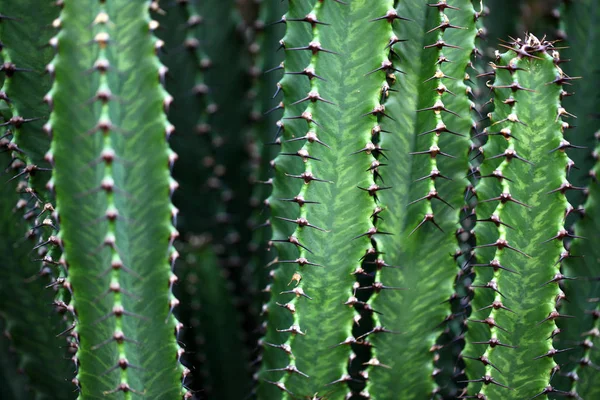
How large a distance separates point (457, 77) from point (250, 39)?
1.29 meters

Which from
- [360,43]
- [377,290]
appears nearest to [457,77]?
[360,43]

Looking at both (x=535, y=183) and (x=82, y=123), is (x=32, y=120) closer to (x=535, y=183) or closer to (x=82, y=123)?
(x=82, y=123)

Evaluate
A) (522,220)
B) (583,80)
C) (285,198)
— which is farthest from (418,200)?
(583,80)

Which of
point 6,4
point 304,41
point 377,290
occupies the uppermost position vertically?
point 6,4

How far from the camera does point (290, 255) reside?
2.05 m

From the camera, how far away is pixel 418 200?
1.97 m

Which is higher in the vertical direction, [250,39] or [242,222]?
[250,39]

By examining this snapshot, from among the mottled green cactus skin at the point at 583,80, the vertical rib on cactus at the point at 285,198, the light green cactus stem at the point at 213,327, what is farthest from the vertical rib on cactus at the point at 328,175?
the mottled green cactus skin at the point at 583,80

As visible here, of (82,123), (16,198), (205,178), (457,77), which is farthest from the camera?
(205,178)

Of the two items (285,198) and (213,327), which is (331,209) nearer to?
(285,198)

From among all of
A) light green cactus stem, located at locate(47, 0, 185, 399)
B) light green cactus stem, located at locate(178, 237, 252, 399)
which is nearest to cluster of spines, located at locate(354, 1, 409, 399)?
light green cactus stem, located at locate(47, 0, 185, 399)

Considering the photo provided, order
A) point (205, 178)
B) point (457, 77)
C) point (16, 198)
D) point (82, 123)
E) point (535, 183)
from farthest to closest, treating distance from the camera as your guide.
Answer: point (205, 178) < point (16, 198) < point (457, 77) < point (535, 183) < point (82, 123)

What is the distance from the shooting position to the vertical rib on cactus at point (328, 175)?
188 centimetres

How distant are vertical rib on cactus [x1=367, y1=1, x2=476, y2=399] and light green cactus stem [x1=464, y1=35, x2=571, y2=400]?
0.11m
